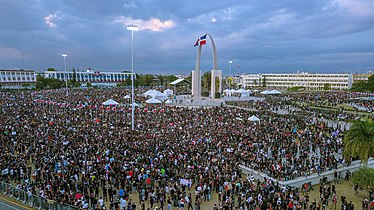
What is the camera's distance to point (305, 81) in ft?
490

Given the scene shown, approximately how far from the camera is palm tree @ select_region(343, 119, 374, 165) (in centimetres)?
1545

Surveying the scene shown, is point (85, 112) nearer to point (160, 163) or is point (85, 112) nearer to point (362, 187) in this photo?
point (160, 163)

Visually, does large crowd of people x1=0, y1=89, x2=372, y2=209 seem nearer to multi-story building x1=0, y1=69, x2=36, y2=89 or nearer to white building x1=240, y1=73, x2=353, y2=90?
multi-story building x1=0, y1=69, x2=36, y2=89

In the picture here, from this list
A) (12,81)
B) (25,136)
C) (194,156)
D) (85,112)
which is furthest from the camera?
(12,81)

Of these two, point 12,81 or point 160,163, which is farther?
point 12,81

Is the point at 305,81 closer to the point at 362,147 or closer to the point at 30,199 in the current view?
the point at 362,147

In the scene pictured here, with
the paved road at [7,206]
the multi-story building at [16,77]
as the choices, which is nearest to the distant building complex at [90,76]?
the multi-story building at [16,77]

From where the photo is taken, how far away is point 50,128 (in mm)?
24875

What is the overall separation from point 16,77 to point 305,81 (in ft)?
487

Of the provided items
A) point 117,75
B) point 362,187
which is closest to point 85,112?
point 362,187

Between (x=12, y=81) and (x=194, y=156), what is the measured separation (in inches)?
5218

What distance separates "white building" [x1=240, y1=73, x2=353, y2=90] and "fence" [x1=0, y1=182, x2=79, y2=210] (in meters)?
137

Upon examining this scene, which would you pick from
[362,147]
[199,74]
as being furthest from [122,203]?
[199,74]

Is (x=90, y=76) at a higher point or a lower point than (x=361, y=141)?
higher
